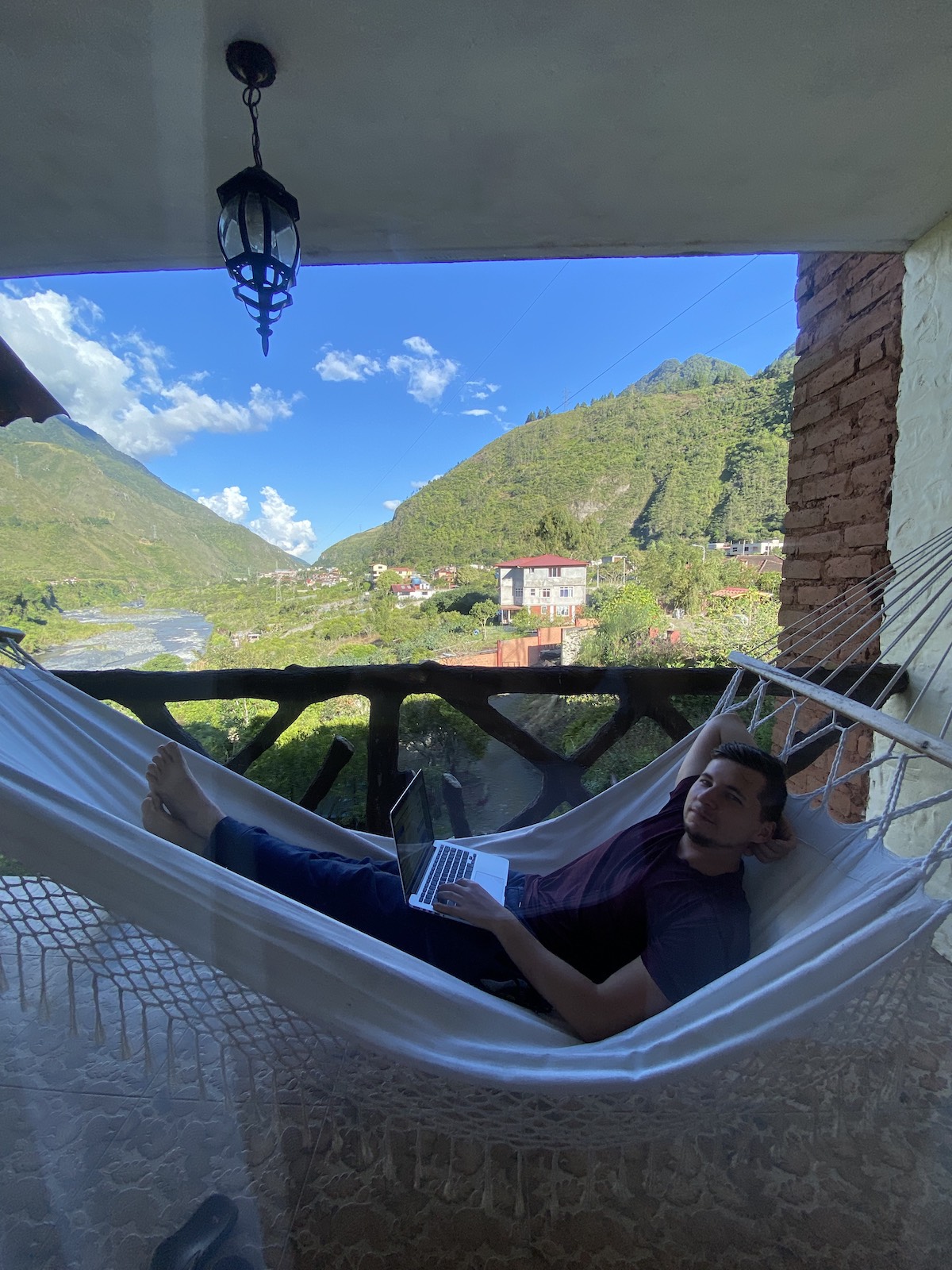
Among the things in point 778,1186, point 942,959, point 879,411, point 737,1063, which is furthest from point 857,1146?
point 879,411

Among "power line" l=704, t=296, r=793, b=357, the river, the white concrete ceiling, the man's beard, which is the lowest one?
the man's beard

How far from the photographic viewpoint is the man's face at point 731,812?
0.95 metres

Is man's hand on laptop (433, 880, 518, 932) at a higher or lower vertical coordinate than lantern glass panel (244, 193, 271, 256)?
lower

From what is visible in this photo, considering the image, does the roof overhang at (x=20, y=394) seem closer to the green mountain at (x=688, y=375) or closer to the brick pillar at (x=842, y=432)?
the brick pillar at (x=842, y=432)

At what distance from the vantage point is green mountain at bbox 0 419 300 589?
3508 millimetres

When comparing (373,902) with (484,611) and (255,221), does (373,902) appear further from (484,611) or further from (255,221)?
(484,611)

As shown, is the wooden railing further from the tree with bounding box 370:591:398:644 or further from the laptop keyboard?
the tree with bounding box 370:591:398:644

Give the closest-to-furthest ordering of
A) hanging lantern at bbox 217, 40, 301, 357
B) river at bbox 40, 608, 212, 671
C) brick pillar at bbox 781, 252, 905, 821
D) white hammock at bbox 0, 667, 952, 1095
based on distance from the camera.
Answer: white hammock at bbox 0, 667, 952, 1095 → hanging lantern at bbox 217, 40, 301, 357 → brick pillar at bbox 781, 252, 905, 821 → river at bbox 40, 608, 212, 671

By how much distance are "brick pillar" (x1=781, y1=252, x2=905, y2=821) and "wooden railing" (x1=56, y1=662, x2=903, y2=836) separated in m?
0.46

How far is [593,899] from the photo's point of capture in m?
1.02

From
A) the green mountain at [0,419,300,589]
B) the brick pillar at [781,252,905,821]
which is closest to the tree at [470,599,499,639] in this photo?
the green mountain at [0,419,300,589]

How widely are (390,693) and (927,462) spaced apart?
1603mm

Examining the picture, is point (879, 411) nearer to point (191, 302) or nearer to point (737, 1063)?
point (737, 1063)

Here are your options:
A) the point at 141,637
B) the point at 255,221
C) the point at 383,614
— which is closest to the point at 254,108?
the point at 255,221
